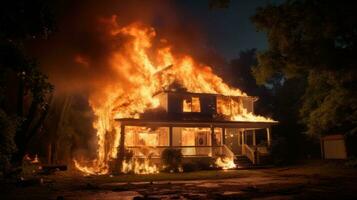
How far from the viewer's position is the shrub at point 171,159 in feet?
79.0

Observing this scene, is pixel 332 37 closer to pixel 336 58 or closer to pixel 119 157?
pixel 336 58

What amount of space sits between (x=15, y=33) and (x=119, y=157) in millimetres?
16590

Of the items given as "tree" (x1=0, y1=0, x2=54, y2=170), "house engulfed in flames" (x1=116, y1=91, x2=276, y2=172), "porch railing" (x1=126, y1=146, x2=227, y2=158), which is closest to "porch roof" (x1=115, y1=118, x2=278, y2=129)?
"house engulfed in flames" (x1=116, y1=91, x2=276, y2=172)

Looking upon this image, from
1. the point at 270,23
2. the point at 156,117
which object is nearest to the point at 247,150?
the point at 156,117

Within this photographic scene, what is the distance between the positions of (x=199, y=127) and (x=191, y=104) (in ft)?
10.0

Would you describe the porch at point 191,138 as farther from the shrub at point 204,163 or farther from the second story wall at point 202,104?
the second story wall at point 202,104

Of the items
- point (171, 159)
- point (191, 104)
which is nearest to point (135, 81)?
point (191, 104)

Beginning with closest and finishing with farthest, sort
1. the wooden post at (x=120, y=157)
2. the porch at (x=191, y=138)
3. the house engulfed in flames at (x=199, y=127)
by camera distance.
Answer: the wooden post at (x=120, y=157), the porch at (x=191, y=138), the house engulfed in flames at (x=199, y=127)

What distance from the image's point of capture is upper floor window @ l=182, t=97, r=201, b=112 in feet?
100

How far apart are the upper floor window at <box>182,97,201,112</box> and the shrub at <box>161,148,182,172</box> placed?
6.93 m

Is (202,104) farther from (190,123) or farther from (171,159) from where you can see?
(171,159)

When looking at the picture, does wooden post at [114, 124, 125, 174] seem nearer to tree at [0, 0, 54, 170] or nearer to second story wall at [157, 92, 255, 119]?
second story wall at [157, 92, 255, 119]

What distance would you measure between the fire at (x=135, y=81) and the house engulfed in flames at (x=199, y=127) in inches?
19.6

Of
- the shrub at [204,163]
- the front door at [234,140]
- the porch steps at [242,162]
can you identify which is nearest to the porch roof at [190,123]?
the porch steps at [242,162]
